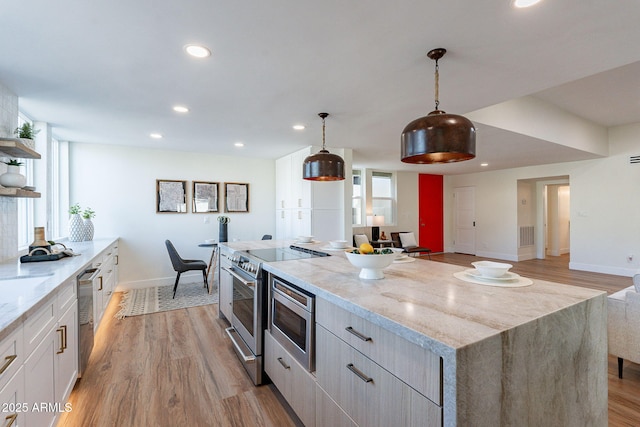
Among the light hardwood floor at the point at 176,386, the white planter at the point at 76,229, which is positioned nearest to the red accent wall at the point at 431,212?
the light hardwood floor at the point at 176,386

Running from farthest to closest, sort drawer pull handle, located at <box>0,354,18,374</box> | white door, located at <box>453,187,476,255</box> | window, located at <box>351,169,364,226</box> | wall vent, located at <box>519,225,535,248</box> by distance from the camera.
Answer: white door, located at <box>453,187,476,255</box> → wall vent, located at <box>519,225,535,248</box> → window, located at <box>351,169,364,226</box> → drawer pull handle, located at <box>0,354,18,374</box>

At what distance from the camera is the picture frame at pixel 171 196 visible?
203 inches

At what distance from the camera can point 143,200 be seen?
5035 millimetres

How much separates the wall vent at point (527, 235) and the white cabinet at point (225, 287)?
7682 mm

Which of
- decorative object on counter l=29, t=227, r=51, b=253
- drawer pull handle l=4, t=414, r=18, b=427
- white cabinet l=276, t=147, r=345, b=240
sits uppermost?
white cabinet l=276, t=147, r=345, b=240

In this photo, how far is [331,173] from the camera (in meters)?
2.60

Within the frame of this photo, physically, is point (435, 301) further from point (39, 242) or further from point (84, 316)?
point (39, 242)

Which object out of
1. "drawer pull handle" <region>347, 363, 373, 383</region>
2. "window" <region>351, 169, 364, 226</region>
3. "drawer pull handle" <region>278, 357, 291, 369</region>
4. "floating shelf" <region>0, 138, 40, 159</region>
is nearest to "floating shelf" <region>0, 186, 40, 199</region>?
"floating shelf" <region>0, 138, 40, 159</region>

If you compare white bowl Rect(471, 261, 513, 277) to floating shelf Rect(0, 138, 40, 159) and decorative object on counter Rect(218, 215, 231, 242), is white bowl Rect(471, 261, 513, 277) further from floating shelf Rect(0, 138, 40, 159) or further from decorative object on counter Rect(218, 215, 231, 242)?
decorative object on counter Rect(218, 215, 231, 242)

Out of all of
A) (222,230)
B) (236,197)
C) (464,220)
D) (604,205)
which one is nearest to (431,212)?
(464,220)

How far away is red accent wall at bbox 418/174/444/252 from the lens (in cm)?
868

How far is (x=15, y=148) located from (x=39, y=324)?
5.75 feet

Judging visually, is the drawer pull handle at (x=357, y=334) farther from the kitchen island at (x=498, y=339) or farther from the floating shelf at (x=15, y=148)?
the floating shelf at (x=15, y=148)

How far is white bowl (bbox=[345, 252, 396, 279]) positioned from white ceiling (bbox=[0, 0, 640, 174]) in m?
1.34
